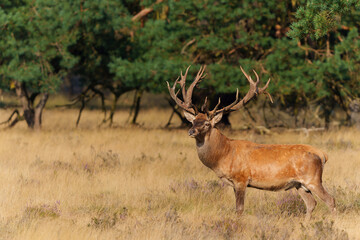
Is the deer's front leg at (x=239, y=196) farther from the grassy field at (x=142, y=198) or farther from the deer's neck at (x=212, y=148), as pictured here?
the deer's neck at (x=212, y=148)

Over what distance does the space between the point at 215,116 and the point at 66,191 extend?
252 centimetres

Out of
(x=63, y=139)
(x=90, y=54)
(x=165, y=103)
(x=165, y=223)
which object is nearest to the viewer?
(x=165, y=223)

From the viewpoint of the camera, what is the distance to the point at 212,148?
7445 millimetres

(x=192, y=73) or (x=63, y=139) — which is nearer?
(x=63, y=139)

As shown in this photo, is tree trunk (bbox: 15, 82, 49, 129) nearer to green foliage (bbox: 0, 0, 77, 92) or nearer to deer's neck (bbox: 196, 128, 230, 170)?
green foliage (bbox: 0, 0, 77, 92)

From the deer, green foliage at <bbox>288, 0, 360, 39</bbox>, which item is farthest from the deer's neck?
green foliage at <bbox>288, 0, 360, 39</bbox>

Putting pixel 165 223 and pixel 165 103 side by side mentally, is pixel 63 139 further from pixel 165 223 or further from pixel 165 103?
pixel 165 103

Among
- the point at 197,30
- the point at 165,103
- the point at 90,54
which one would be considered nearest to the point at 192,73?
the point at 197,30

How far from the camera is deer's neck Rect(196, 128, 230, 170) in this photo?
24.3ft

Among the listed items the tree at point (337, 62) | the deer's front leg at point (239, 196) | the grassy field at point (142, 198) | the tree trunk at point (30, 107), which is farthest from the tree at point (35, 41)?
the deer's front leg at point (239, 196)

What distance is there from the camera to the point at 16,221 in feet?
22.3

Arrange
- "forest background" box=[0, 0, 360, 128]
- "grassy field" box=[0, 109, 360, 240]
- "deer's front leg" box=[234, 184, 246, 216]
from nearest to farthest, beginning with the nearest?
"grassy field" box=[0, 109, 360, 240]
"deer's front leg" box=[234, 184, 246, 216]
"forest background" box=[0, 0, 360, 128]

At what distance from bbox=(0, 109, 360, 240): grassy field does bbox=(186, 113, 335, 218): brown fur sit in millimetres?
346

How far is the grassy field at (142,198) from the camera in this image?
6.48 m
